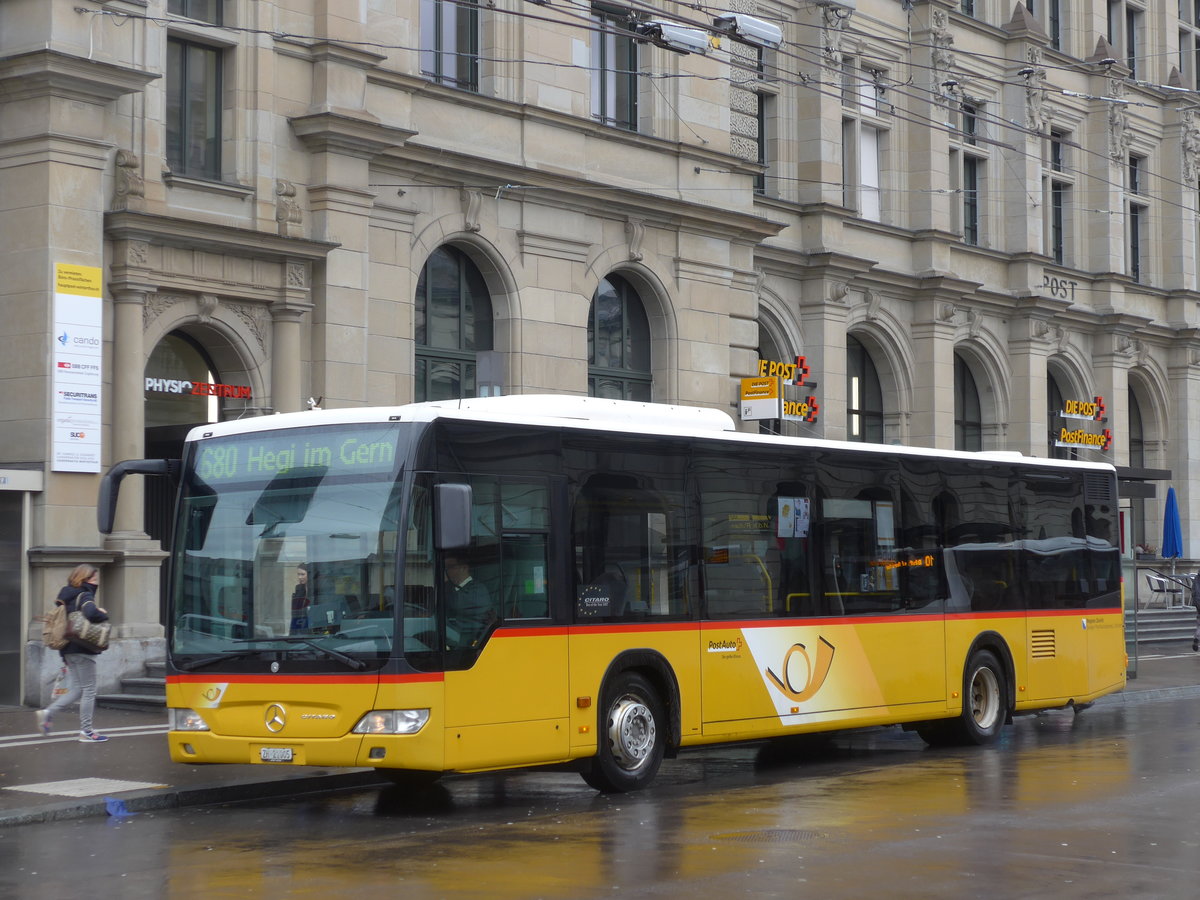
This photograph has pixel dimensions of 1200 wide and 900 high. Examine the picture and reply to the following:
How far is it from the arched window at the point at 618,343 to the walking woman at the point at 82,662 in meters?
12.2

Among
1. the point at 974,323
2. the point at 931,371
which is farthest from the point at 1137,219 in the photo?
the point at 931,371

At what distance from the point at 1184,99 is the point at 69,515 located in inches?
1337

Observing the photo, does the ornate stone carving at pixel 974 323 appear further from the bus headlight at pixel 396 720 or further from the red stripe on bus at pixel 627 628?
the bus headlight at pixel 396 720

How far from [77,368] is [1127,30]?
32987 mm

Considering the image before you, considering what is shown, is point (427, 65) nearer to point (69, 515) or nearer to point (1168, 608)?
point (69, 515)

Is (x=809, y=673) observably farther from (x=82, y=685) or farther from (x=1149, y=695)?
(x=1149, y=695)

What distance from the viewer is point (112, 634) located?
67.6ft

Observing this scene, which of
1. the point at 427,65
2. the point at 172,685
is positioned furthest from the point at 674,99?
the point at 172,685

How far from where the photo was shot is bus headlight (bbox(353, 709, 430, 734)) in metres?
12.1

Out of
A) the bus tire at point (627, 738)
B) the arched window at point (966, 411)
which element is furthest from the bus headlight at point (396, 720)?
the arched window at point (966, 411)

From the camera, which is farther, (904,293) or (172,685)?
(904,293)

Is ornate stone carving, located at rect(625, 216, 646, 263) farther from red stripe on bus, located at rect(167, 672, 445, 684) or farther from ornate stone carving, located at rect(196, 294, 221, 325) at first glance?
red stripe on bus, located at rect(167, 672, 445, 684)

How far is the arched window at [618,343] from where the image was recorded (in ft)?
93.2

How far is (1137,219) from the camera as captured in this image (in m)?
45.3
